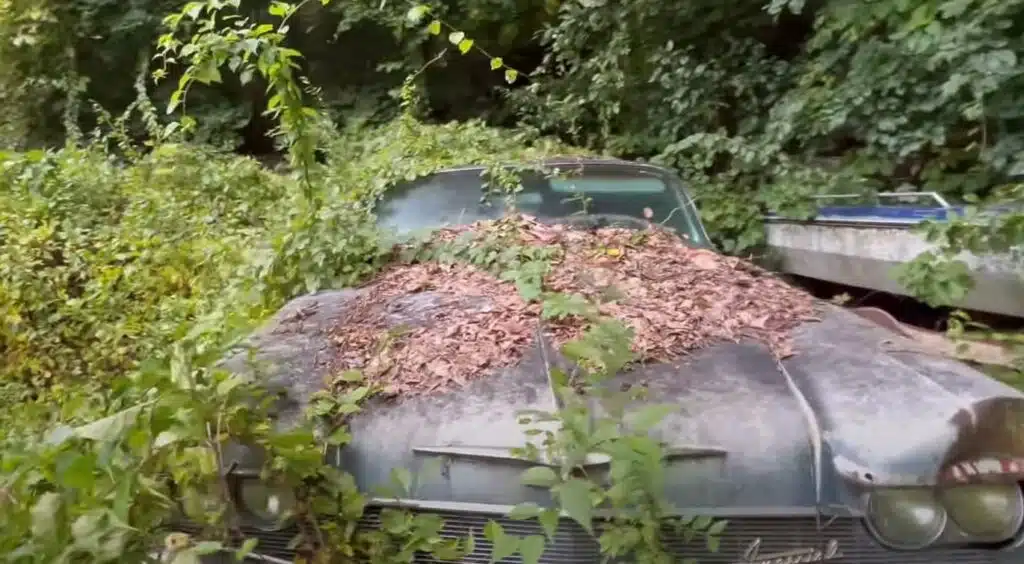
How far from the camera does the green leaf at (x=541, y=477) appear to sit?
6.61ft

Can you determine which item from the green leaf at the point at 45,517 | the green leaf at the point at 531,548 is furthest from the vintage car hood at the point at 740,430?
the green leaf at the point at 45,517

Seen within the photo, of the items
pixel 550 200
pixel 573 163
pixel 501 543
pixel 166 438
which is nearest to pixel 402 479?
pixel 501 543

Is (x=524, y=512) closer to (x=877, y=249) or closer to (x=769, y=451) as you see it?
(x=769, y=451)

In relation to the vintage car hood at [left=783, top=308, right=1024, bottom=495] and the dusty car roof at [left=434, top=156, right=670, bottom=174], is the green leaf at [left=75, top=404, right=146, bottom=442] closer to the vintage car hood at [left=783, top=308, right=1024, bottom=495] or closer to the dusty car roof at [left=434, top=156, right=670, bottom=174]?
the vintage car hood at [left=783, top=308, right=1024, bottom=495]

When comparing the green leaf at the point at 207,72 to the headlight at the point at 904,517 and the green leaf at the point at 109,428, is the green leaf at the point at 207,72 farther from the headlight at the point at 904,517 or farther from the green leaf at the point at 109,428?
the headlight at the point at 904,517

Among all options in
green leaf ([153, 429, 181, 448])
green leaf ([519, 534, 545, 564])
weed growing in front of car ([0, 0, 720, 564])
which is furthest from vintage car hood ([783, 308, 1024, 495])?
green leaf ([153, 429, 181, 448])

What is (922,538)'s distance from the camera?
7.15 feet

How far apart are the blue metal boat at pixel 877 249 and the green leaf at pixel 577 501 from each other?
115 inches

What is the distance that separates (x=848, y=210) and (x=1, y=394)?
4849mm

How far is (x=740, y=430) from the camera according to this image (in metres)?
2.26

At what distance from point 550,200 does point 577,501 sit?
226cm

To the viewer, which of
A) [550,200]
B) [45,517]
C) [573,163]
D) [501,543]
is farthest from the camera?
[573,163]

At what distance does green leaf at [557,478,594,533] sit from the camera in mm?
1926

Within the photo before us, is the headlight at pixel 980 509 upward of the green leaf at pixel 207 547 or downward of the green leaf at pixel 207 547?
downward
